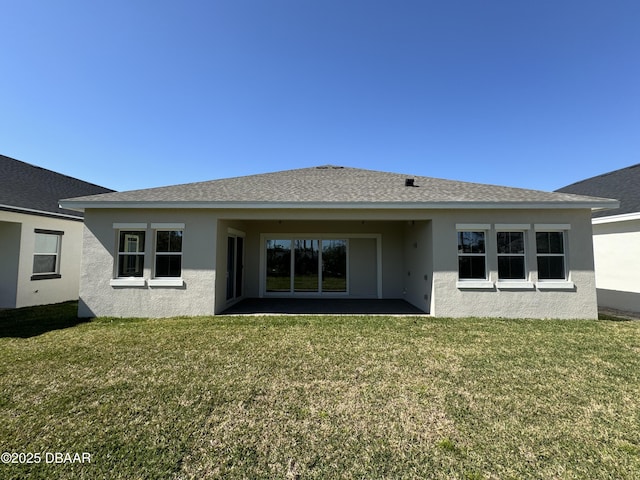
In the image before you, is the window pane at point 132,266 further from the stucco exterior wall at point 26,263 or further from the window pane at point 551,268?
the window pane at point 551,268

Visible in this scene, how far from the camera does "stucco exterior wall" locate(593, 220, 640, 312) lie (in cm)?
1002

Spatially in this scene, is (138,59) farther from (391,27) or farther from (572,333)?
(572,333)

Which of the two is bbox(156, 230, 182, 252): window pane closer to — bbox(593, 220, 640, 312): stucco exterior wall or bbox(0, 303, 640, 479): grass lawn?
bbox(0, 303, 640, 479): grass lawn

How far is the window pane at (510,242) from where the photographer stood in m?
8.67

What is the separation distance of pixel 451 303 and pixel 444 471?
6.53 metres

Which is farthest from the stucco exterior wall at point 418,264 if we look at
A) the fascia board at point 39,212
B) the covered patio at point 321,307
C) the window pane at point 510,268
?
the fascia board at point 39,212

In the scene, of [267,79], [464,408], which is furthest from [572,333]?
[267,79]

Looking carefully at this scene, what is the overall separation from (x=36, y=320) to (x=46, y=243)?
4.13 m

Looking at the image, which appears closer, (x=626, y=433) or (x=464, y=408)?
(x=626, y=433)

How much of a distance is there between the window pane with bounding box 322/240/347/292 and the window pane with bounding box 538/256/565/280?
6592mm

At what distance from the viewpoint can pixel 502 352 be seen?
18.5ft

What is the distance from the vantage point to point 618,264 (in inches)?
418

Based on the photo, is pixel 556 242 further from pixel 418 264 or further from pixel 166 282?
pixel 166 282

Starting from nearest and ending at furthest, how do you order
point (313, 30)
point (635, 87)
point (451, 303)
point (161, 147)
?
1. point (451, 303)
2. point (313, 30)
3. point (635, 87)
4. point (161, 147)
